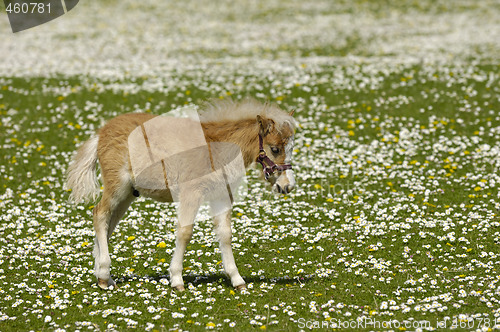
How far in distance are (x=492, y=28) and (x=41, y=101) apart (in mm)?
24698

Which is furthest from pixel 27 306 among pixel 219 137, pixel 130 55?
pixel 130 55

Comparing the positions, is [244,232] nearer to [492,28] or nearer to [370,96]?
[370,96]

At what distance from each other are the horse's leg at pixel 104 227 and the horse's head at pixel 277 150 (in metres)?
2.53

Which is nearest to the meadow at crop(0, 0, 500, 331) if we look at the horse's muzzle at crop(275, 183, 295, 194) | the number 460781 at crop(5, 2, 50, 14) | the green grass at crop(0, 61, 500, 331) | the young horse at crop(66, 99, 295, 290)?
the green grass at crop(0, 61, 500, 331)

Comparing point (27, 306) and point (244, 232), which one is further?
point (244, 232)

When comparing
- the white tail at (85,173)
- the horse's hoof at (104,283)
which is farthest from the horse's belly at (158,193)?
the horse's hoof at (104,283)

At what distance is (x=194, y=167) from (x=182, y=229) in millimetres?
1055

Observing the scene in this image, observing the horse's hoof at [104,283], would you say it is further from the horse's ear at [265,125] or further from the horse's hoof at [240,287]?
the horse's ear at [265,125]

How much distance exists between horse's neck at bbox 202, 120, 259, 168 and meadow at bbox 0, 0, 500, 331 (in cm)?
230

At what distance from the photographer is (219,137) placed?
32.3 feet

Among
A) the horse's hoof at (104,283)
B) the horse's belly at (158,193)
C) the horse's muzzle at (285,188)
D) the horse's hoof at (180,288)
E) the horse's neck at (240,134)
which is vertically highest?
the horse's neck at (240,134)

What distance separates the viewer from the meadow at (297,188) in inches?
362

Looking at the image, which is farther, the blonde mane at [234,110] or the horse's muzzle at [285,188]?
the blonde mane at [234,110]

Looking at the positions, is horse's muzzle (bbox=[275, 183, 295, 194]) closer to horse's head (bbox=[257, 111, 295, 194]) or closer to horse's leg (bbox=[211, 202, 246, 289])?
horse's head (bbox=[257, 111, 295, 194])
